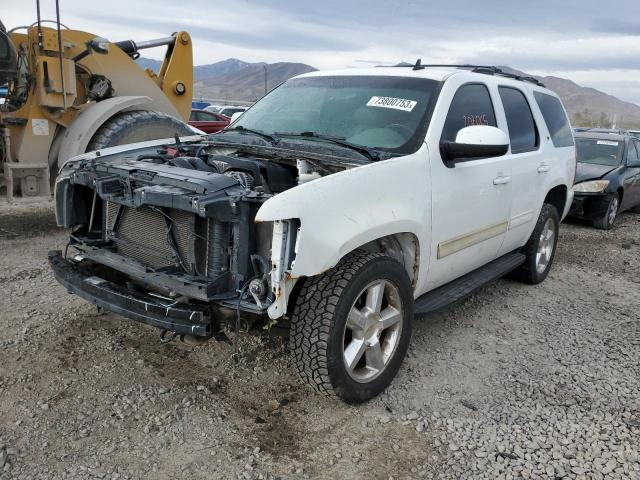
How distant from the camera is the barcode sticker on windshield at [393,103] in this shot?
12.1ft

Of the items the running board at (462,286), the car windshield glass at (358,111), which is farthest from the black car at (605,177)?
the car windshield glass at (358,111)

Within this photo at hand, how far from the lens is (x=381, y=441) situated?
2873 millimetres

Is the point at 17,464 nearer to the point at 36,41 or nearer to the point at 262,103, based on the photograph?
the point at 262,103

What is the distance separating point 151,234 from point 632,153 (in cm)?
942

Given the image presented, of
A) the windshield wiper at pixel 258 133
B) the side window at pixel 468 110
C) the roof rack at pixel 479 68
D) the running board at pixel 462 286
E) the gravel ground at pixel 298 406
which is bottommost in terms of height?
the gravel ground at pixel 298 406

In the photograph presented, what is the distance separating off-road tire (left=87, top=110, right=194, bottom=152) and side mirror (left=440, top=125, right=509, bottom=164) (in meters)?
4.01

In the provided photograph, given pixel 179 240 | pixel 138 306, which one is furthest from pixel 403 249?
pixel 138 306

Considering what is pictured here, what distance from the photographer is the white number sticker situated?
607 centimetres

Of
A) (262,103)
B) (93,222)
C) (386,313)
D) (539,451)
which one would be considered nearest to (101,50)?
(262,103)

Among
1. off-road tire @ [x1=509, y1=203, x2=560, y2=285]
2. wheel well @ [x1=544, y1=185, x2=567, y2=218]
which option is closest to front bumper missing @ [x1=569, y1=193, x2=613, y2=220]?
wheel well @ [x1=544, y1=185, x2=567, y2=218]

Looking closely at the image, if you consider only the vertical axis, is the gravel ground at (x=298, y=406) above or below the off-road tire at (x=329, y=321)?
below

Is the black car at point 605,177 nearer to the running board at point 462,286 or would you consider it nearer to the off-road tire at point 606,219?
the off-road tire at point 606,219

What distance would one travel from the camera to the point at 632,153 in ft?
32.0

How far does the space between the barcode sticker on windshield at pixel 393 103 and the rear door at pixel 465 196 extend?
7.5 inches
